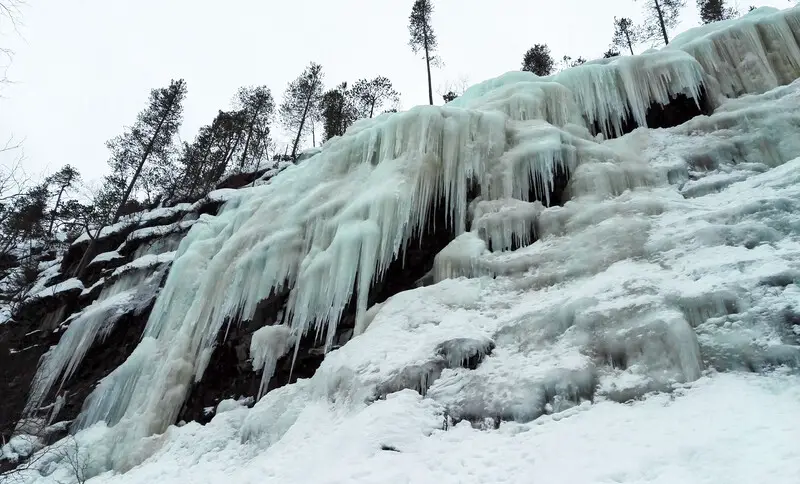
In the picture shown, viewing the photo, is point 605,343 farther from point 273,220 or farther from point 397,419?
point 273,220

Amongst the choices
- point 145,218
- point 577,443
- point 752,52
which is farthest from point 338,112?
point 577,443

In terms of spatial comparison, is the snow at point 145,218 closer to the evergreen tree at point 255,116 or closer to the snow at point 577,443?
the evergreen tree at point 255,116

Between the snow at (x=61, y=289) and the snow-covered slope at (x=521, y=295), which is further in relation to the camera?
the snow at (x=61, y=289)

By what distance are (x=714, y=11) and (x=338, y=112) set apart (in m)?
17.5

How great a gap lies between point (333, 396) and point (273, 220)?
5271 mm

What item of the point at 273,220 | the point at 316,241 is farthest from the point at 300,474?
the point at 273,220

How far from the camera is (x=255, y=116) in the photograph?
23812mm

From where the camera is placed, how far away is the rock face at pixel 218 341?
840 centimetres

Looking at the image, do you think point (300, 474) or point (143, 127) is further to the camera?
point (143, 127)

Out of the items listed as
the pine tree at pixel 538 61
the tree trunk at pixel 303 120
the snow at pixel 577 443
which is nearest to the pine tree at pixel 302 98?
the tree trunk at pixel 303 120

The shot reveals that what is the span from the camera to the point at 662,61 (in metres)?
10.6

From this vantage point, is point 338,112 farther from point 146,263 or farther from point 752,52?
point 752,52

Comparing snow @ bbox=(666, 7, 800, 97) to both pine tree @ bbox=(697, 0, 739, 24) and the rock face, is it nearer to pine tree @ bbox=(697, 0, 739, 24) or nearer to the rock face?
the rock face

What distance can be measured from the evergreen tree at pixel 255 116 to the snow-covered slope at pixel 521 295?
1224 cm
